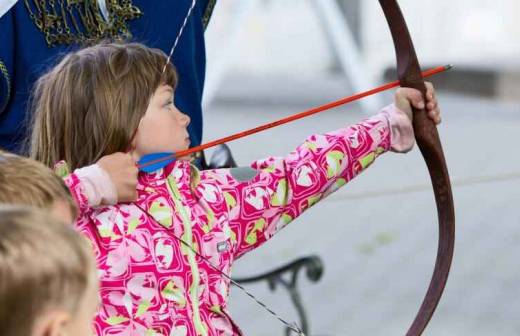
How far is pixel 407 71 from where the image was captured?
1898 mm

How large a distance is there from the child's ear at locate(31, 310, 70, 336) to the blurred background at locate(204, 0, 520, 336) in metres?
2.00

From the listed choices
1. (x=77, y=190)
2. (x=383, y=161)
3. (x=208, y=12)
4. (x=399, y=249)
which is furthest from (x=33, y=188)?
(x=383, y=161)

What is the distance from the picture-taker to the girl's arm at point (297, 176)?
1849mm

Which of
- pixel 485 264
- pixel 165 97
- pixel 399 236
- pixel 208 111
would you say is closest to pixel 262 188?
pixel 165 97

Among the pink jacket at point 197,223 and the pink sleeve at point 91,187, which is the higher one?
the pink sleeve at point 91,187

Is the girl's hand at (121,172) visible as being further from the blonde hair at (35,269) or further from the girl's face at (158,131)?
the blonde hair at (35,269)

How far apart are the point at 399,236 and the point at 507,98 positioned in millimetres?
5293

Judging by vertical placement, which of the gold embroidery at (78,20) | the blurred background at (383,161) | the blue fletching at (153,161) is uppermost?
the gold embroidery at (78,20)

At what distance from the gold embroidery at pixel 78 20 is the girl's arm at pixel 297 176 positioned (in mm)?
346

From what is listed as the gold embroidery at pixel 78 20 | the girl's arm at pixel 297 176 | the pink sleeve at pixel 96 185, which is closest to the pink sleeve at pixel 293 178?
the girl's arm at pixel 297 176

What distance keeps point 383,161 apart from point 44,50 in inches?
176

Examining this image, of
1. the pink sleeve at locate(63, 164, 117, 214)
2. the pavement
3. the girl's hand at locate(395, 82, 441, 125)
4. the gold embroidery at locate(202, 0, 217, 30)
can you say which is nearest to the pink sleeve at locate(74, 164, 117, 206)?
the pink sleeve at locate(63, 164, 117, 214)

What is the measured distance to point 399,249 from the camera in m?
4.55

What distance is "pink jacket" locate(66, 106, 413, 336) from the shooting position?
1.68 m
